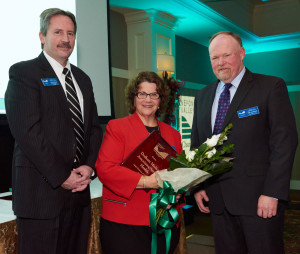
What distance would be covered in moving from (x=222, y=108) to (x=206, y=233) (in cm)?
329

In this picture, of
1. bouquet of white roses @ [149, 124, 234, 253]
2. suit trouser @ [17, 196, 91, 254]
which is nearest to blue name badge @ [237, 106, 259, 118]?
bouquet of white roses @ [149, 124, 234, 253]

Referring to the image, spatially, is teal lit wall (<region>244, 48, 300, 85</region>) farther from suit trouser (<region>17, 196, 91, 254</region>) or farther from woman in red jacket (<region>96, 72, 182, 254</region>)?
suit trouser (<region>17, 196, 91, 254</region>)

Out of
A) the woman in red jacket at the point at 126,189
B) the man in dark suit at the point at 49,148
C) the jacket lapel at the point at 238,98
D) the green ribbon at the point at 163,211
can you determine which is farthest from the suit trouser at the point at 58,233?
the jacket lapel at the point at 238,98

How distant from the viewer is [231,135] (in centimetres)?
198

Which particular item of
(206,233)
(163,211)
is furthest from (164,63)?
(163,211)

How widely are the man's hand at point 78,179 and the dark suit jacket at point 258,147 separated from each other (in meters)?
0.77

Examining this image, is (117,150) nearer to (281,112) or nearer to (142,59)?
(281,112)

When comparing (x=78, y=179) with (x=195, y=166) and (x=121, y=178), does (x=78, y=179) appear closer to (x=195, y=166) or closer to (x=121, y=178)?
(x=121, y=178)

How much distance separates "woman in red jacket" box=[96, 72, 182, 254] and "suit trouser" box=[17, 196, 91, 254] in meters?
0.12

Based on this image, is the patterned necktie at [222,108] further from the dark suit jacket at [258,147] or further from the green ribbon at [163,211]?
the green ribbon at [163,211]

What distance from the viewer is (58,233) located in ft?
5.56

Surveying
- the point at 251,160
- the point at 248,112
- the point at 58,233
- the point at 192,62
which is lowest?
the point at 58,233

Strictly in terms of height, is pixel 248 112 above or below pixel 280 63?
below

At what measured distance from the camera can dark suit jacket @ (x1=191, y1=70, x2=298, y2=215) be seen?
187 centimetres
